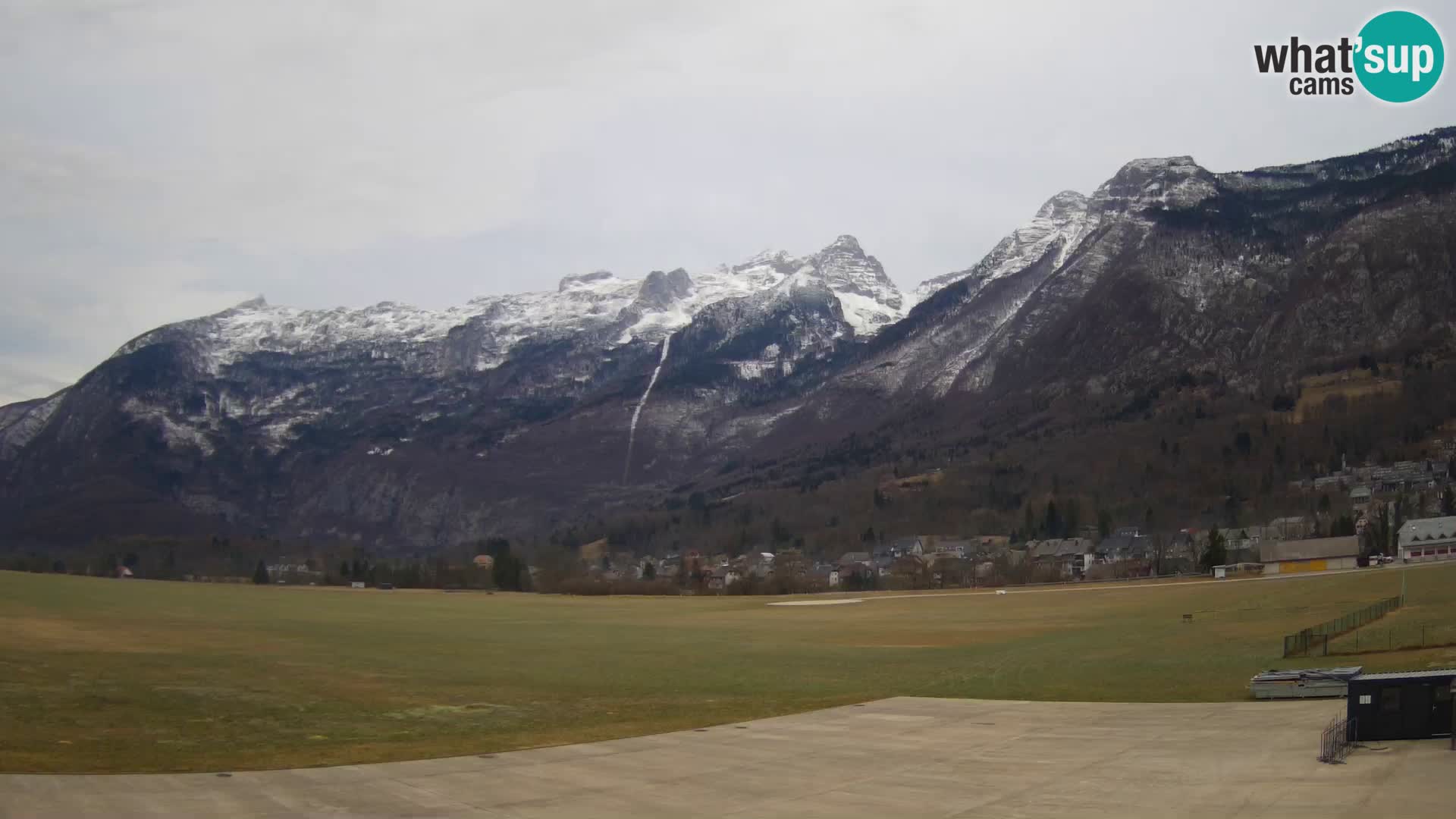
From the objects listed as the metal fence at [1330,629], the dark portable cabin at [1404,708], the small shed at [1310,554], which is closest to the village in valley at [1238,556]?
the small shed at [1310,554]

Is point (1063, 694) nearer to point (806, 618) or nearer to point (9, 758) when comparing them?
point (9, 758)

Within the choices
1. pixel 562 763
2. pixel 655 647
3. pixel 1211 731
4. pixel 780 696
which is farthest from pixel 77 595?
pixel 1211 731

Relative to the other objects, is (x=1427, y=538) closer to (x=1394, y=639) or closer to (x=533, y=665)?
(x=1394, y=639)

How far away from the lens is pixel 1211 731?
35719 millimetres

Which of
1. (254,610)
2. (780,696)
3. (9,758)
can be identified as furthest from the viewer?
(254,610)

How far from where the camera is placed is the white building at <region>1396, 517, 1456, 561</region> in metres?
137

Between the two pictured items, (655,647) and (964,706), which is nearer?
(964,706)

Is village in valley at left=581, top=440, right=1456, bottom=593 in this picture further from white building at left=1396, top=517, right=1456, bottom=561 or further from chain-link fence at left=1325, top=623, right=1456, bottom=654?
chain-link fence at left=1325, top=623, right=1456, bottom=654

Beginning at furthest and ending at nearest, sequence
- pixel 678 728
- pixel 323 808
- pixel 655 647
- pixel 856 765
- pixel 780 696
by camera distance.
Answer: pixel 655 647 < pixel 780 696 < pixel 678 728 < pixel 856 765 < pixel 323 808

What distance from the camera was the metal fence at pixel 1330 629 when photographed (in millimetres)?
53875

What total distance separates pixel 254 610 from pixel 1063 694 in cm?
8380

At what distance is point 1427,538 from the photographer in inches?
5507

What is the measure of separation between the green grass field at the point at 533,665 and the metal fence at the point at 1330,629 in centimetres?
152

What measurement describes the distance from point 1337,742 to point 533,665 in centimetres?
4206
